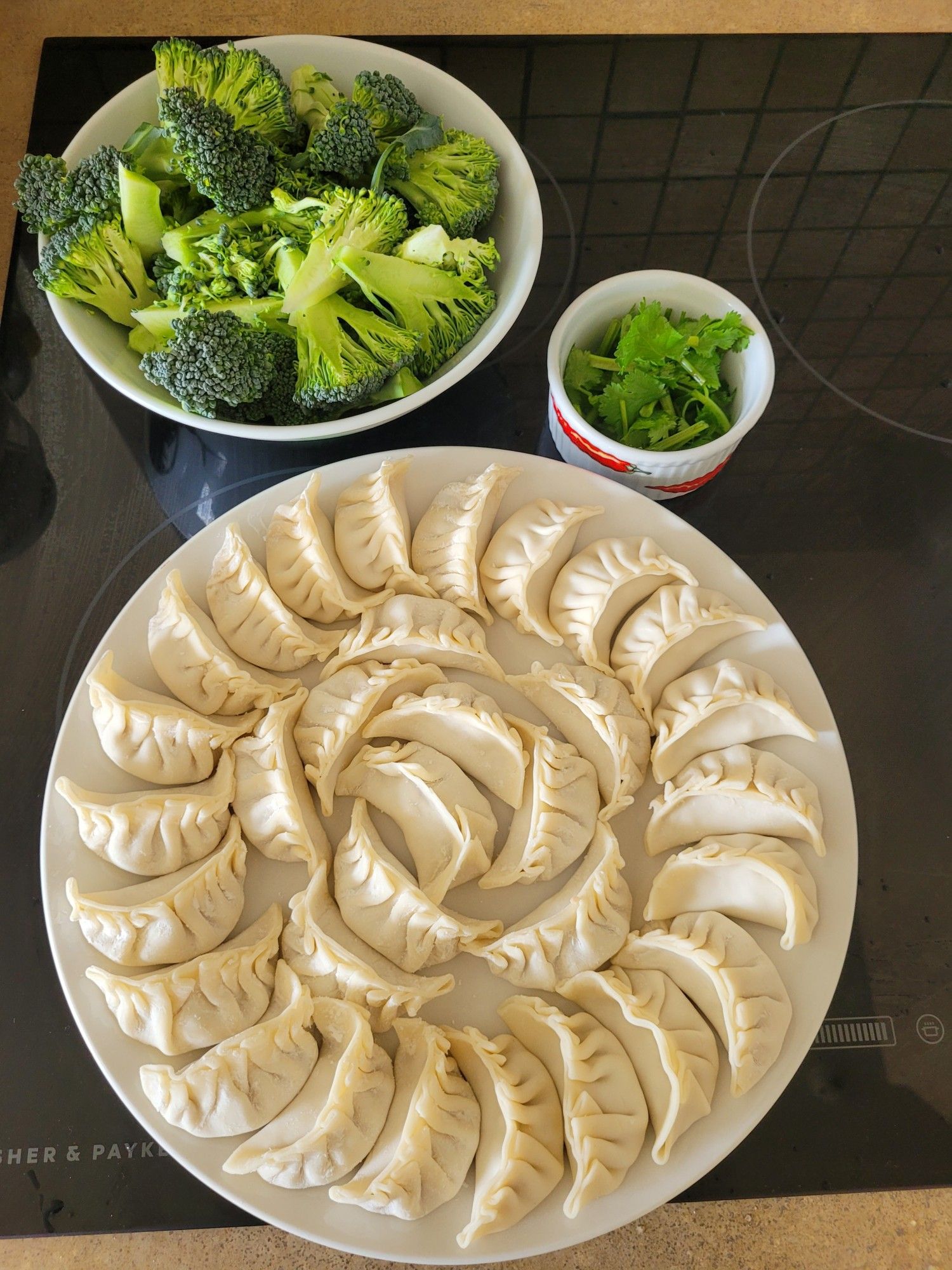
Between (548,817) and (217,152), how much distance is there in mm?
1099

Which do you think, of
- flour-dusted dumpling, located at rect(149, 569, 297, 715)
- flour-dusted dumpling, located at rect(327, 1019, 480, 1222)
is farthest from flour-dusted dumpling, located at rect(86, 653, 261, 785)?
flour-dusted dumpling, located at rect(327, 1019, 480, 1222)

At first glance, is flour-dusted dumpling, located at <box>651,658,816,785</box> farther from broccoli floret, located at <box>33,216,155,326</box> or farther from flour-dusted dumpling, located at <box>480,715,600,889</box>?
broccoli floret, located at <box>33,216,155,326</box>

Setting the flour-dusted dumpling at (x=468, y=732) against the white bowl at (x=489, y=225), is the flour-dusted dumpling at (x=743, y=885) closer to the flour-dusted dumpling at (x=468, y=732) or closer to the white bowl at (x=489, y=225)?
the flour-dusted dumpling at (x=468, y=732)

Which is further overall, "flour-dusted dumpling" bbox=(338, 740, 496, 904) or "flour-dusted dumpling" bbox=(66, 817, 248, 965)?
"flour-dusted dumpling" bbox=(338, 740, 496, 904)

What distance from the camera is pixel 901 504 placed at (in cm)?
182

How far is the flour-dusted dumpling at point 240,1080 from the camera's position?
126 cm

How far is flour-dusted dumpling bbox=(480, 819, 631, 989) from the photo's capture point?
1375 mm

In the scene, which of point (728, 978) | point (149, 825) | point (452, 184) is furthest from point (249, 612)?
point (728, 978)

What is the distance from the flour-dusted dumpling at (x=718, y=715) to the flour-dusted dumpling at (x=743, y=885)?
0.14m

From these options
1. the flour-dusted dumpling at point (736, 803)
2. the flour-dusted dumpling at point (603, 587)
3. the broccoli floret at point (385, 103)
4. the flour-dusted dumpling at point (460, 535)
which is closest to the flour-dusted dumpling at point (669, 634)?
the flour-dusted dumpling at point (603, 587)

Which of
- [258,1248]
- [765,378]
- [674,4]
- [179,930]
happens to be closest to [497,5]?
[674,4]

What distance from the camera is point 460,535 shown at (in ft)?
4.98

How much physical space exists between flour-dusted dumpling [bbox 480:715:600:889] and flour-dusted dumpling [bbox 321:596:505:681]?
13cm

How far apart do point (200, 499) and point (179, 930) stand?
0.80 metres
